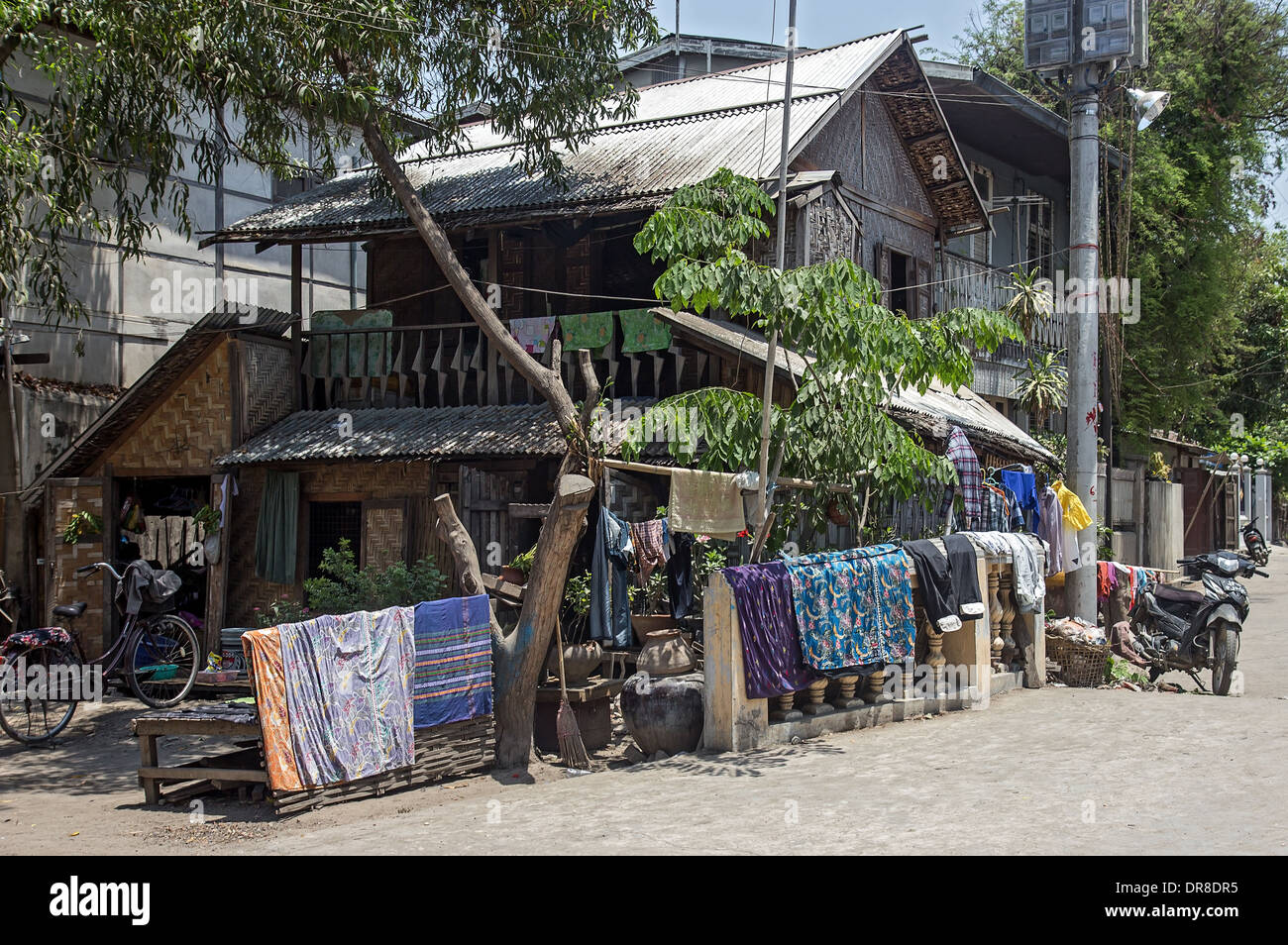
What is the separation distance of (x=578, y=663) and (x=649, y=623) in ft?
3.02

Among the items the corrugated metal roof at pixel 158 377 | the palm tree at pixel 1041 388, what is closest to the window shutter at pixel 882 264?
the palm tree at pixel 1041 388

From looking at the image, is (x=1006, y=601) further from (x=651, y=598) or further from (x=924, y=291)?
(x=924, y=291)

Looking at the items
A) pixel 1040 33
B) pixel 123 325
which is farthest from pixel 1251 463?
pixel 123 325

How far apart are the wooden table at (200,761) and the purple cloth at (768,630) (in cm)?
365

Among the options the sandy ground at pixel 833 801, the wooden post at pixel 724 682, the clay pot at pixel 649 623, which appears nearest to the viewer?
the sandy ground at pixel 833 801

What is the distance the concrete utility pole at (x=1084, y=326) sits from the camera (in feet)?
41.0

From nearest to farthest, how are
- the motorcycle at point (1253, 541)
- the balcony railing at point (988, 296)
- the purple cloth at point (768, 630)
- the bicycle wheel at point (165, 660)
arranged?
the purple cloth at point (768, 630) < the bicycle wheel at point (165, 660) < the balcony railing at point (988, 296) < the motorcycle at point (1253, 541)

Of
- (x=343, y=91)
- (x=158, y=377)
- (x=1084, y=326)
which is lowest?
(x=158, y=377)

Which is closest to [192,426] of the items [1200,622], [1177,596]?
[1177,596]

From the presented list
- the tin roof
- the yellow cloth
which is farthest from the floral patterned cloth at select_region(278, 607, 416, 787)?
the yellow cloth

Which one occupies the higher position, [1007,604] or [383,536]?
[383,536]

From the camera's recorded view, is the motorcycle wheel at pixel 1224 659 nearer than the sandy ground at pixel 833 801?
No

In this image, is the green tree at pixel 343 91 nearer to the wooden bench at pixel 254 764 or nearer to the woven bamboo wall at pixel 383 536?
the wooden bench at pixel 254 764

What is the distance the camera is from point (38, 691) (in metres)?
10.5
